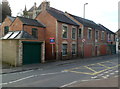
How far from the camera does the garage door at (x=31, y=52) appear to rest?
16.5m

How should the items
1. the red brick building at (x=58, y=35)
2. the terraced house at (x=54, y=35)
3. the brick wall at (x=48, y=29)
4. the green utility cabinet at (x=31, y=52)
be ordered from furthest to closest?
the brick wall at (x=48, y=29) < the red brick building at (x=58, y=35) < the terraced house at (x=54, y=35) < the green utility cabinet at (x=31, y=52)

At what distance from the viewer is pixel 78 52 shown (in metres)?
26.4

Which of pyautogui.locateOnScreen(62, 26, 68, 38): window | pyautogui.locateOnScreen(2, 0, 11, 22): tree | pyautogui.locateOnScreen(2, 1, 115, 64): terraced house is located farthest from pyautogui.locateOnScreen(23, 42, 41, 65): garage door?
pyautogui.locateOnScreen(2, 0, 11, 22): tree

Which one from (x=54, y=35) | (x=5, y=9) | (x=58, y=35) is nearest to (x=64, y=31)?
(x=58, y=35)

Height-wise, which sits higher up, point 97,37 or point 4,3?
point 4,3

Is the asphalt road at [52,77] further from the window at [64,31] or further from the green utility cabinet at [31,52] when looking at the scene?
the window at [64,31]

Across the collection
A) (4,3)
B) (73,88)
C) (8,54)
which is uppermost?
(4,3)

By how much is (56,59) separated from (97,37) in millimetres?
14924

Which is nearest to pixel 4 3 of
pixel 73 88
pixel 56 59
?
pixel 56 59

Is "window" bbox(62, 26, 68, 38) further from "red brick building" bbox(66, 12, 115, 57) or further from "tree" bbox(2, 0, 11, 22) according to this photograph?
"tree" bbox(2, 0, 11, 22)

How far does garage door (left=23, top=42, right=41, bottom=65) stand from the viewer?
16547mm

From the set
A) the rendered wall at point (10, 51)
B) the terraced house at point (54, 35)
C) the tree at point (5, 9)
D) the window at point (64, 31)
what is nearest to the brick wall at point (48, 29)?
the terraced house at point (54, 35)

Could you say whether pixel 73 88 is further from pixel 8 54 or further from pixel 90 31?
pixel 90 31

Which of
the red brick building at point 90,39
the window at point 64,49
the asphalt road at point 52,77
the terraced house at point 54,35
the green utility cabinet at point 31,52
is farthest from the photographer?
the red brick building at point 90,39
